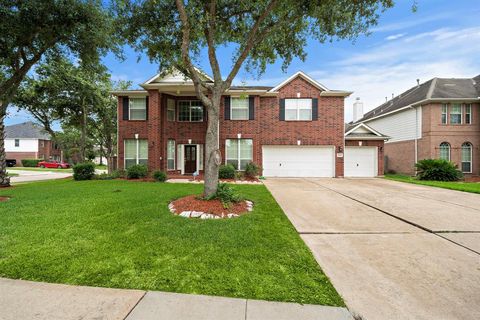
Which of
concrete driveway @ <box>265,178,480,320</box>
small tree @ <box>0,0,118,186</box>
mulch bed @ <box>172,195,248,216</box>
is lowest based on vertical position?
concrete driveway @ <box>265,178,480,320</box>

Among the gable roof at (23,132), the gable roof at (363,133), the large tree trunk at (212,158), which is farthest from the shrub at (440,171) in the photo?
the gable roof at (23,132)

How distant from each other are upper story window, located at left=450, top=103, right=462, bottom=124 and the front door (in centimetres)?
1906

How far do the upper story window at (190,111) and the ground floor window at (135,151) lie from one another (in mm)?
2960

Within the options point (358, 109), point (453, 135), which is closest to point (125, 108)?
point (453, 135)

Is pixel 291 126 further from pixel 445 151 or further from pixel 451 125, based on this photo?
pixel 451 125

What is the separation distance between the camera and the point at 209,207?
19.6 ft

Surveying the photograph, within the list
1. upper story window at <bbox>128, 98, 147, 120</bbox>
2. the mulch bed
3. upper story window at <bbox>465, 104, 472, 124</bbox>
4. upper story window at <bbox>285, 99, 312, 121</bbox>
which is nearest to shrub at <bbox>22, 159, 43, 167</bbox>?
upper story window at <bbox>128, 98, 147, 120</bbox>

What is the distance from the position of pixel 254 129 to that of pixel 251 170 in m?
2.79

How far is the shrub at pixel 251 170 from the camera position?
14.5 metres

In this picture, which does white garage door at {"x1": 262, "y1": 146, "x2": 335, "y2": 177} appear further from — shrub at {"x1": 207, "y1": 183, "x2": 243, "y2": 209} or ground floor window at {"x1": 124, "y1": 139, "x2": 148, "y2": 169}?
shrub at {"x1": 207, "y1": 183, "x2": 243, "y2": 209}

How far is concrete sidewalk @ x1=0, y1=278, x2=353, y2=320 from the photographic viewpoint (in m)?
2.32

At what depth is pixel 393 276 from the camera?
10.4 feet

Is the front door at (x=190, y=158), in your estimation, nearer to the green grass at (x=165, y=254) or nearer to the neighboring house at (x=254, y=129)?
the neighboring house at (x=254, y=129)

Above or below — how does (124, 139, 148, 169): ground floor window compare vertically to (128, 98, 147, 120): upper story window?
below
